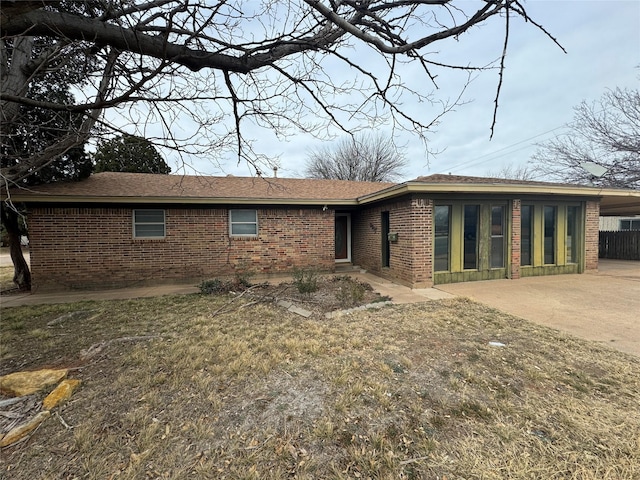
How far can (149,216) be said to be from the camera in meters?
8.35

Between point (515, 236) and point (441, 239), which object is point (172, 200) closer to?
point (441, 239)

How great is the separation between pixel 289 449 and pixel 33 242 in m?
9.39

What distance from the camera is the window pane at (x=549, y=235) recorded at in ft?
26.2

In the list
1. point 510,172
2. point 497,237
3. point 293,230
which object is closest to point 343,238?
point 293,230

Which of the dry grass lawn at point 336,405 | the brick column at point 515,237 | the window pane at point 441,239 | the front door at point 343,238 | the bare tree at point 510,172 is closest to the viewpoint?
the dry grass lawn at point 336,405

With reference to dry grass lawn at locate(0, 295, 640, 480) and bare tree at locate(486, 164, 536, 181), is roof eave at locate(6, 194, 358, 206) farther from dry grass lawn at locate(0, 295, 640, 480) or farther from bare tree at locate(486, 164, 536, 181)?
bare tree at locate(486, 164, 536, 181)

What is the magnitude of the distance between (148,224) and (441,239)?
8.35 meters

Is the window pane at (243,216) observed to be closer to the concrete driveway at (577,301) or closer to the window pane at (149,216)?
the window pane at (149,216)

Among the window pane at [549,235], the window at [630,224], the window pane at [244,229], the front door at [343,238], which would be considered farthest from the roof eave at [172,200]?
the window at [630,224]

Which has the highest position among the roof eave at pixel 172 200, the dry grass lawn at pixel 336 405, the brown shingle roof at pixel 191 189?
the brown shingle roof at pixel 191 189

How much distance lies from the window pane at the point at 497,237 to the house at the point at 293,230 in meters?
0.03

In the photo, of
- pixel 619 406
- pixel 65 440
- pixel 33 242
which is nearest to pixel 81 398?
pixel 65 440

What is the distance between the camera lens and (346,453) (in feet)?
6.32

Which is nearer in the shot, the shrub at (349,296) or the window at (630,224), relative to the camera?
the shrub at (349,296)
